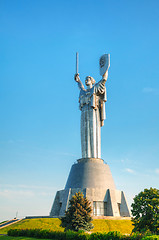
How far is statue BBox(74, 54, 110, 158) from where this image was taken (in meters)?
29.5

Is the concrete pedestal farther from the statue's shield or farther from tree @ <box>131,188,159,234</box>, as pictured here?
the statue's shield

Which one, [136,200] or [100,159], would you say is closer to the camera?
[136,200]

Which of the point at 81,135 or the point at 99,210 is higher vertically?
the point at 81,135

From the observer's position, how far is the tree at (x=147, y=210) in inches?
576

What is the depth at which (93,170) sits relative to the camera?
27203mm

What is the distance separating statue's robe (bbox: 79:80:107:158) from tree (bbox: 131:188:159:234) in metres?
13.5

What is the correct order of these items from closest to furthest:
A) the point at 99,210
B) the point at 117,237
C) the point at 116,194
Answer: the point at 117,237, the point at 99,210, the point at 116,194

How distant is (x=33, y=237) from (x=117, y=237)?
269 inches

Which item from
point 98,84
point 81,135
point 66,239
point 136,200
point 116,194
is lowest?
point 66,239

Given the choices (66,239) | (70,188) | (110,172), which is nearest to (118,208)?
(110,172)

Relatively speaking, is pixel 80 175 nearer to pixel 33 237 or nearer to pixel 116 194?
pixel 116 194

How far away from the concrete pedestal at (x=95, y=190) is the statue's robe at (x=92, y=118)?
1.37 metres

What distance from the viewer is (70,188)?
26.0 meters

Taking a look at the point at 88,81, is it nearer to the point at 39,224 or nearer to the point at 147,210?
the point at 39,224
